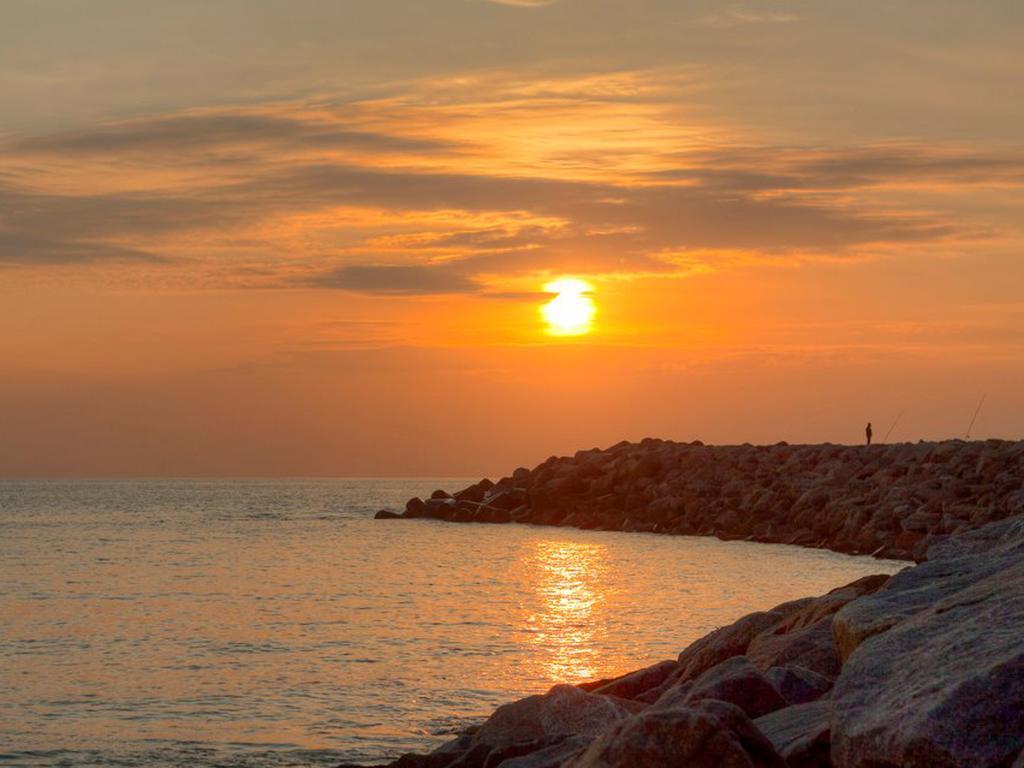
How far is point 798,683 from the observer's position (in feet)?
34.1

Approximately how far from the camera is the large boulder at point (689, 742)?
7273 mm

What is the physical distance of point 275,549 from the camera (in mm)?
54344

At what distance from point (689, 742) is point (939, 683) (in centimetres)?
138

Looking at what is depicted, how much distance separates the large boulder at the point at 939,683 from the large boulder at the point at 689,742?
1.78ft

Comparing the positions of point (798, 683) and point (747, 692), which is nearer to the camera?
point (747, 692)

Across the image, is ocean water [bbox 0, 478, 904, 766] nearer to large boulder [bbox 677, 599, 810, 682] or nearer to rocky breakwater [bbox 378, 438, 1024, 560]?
rocky breakwater [bbox 378, 438, 1024, 560]

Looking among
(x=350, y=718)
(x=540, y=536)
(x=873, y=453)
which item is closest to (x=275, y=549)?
(x=540, y=536)

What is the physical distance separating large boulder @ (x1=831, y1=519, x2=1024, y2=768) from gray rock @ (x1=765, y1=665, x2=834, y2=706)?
115 cm

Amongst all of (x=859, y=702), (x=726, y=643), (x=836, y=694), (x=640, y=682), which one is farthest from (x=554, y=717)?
(x=859, y=702)

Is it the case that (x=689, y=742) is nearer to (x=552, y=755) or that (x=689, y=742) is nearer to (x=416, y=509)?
(x=552, y=755)

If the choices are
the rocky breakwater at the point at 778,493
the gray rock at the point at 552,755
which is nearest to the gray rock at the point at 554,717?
the gray rock at the point at 552,755

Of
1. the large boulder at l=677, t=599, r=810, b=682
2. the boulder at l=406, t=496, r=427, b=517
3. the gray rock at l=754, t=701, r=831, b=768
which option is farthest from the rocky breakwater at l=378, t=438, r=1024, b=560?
the gray rock at l=754, t=701, r=831, b=768

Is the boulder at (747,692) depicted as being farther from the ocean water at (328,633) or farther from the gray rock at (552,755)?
the ocean water at (328,633)

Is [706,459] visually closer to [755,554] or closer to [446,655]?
[755,554]
